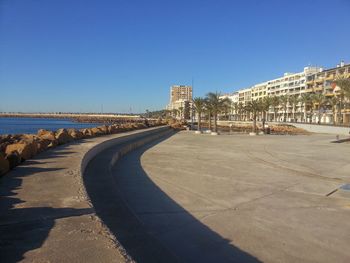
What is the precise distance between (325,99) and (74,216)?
10162 cm

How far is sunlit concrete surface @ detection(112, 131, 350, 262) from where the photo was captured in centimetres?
559

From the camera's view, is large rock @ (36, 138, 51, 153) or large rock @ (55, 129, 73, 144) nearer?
large rock @ (36, 138, 51, 153)

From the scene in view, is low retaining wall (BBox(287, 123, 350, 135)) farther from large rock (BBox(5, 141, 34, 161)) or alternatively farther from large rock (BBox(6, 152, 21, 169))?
large rock (BBox(6, 152, 21, 169))

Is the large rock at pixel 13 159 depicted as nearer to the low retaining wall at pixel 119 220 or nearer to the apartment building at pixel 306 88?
the low retaining wall at pixel 119 220

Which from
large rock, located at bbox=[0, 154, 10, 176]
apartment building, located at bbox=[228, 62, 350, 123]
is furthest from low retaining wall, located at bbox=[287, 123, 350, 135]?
large rock, located at bbox=[0, 154, 10, 176]

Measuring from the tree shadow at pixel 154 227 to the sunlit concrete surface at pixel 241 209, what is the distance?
0.05 ft

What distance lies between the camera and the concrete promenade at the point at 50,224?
3638mm

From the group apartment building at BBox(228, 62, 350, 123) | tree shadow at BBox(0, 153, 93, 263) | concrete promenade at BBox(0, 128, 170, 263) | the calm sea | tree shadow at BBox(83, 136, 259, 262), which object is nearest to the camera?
concrete promenade at BBox(0, 128, 170, 263)

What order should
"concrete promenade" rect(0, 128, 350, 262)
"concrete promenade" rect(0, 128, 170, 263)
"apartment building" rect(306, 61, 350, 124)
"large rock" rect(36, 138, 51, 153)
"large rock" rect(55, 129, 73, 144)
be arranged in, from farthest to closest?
"apartment building" rect(306, 61, 350, 124) < "large rock" rect(55, 129, 73, 144) < "large rock" rect(36, 138, 51, 153) < "concrete promenade" rect(0, 128, 350, 262) < "concrete promenade" rect(0, 128, 170, 263)

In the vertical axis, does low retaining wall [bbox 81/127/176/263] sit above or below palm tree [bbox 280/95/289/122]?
below

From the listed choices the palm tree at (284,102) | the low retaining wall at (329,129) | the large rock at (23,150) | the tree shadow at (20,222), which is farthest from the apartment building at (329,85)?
the tree shadow at (20,222)

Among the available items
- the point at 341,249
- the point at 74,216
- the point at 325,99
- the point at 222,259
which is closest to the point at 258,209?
the point at 341,249

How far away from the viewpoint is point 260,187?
10297 mm

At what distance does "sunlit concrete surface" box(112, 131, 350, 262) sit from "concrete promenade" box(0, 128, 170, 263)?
109cm
